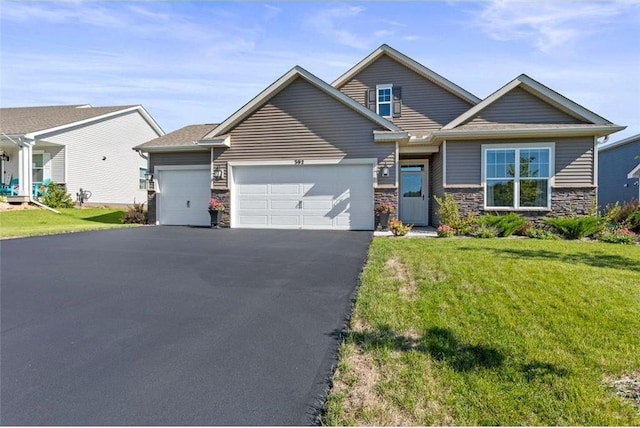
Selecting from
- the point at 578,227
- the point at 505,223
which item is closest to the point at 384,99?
the point at 505,223

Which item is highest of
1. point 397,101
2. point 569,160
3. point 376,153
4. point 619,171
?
point 397,101

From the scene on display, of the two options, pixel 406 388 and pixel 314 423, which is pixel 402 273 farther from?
pixel 314 423

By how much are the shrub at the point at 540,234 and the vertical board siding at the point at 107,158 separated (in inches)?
904

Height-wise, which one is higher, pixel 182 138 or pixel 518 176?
pixel 182 138

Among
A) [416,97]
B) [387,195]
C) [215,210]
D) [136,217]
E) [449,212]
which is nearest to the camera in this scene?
[449,212]

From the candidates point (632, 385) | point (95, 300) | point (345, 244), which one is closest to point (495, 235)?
point (345, 244)

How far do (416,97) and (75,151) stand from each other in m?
19.4

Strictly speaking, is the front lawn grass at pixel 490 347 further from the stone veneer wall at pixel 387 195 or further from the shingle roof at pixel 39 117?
the shingle roof at pixel 39 117

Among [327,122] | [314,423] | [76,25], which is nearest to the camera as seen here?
[314,423]

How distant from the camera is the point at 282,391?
8.45 ft

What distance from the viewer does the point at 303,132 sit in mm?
12891

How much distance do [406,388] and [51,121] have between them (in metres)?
25.0

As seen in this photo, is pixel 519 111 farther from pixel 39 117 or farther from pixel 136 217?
pixel 39 117

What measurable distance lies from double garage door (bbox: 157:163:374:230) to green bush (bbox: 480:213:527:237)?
3781mm
